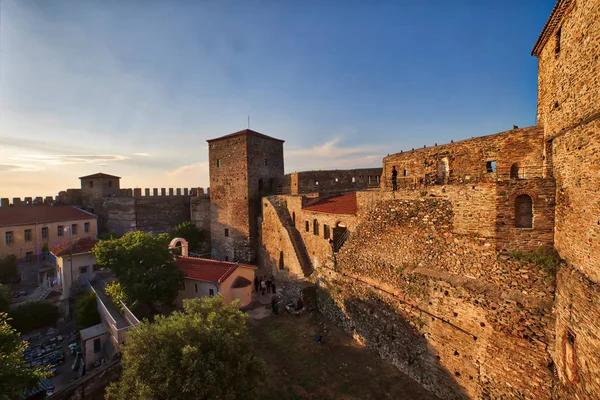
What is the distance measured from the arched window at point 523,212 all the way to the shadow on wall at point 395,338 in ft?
12.4

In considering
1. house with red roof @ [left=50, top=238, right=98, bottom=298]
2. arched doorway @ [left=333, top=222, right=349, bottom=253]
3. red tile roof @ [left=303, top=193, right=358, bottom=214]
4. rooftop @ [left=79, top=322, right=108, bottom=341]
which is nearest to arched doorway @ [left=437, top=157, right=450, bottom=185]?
red tile roof @ [left=303, top=193, right=358, bottom=214]

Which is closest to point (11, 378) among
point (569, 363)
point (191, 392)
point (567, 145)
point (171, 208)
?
point (191, 392)

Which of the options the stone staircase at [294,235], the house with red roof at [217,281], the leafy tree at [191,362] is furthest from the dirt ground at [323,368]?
the stone staircase at [294,235]

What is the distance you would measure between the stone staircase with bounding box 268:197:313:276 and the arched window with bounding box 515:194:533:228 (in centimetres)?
1067

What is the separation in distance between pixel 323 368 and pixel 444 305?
189 inches

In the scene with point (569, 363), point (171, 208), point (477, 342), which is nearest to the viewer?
point (569, 363)

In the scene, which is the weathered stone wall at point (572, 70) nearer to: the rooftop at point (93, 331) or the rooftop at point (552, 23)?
the rooftop at point (552, 23)

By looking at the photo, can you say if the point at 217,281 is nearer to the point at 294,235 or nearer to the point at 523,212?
the point at 294,235

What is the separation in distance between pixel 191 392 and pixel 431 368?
669 centimetres

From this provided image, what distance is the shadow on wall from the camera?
834 cm

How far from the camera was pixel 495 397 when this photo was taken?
6965 mm

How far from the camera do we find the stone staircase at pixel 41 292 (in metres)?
17.7

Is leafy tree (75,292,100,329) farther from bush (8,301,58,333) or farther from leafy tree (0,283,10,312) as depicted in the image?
leafy tree (0,283,10,312)

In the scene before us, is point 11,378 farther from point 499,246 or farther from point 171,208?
point 171,208
